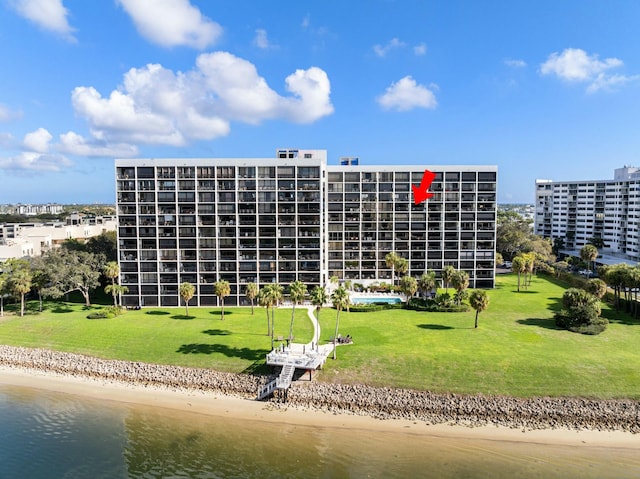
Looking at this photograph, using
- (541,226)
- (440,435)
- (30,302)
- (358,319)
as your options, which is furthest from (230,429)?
(541,226)

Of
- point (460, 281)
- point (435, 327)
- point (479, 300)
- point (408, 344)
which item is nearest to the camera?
point (408, 344)

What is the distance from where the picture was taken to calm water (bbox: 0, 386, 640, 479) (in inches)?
1366

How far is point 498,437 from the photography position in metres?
39.6

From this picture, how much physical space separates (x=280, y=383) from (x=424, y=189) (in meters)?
63.6

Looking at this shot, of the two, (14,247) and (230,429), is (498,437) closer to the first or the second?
(230,429)

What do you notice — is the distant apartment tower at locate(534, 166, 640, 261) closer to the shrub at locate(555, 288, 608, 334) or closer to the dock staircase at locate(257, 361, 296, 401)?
the shrub at locate(555, 288, 608, 334)

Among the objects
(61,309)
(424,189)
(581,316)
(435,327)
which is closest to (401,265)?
(424,189)

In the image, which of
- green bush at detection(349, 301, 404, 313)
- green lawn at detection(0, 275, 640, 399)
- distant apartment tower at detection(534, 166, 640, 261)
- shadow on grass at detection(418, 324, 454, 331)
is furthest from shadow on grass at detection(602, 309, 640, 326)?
distant apartment tower at detection(534, 166, 640, 261)

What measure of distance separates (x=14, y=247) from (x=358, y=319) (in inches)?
3410

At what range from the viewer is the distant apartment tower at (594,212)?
137750mm

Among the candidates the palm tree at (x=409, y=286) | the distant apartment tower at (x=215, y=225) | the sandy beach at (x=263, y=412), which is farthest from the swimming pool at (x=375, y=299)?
the sandy beach at (x=263, y=412)

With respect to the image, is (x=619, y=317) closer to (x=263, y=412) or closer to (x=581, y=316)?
(x=581, y=316)

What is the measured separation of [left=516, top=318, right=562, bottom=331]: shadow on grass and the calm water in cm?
2726

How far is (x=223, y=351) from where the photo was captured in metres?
55.8
